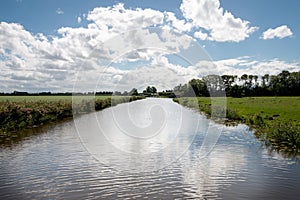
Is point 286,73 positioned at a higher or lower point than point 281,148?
higher

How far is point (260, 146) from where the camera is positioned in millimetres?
18156

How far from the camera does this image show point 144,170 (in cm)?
1211

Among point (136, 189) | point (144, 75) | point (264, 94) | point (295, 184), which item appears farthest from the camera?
point (264, 94)

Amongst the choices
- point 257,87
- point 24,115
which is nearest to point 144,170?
point 24,115

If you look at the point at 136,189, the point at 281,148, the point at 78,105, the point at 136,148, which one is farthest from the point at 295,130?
the point at 78,105

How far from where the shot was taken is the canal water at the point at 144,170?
9.48m

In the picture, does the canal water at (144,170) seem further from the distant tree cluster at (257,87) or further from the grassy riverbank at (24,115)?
the distant tree cluster at (257,87)

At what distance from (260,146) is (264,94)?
315 feet

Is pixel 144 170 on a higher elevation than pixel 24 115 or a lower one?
lower

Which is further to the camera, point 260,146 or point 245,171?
point 260,146

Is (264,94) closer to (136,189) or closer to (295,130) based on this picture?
(295,130)

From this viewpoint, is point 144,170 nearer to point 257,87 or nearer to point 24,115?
point 24,115

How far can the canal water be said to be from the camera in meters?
9.48

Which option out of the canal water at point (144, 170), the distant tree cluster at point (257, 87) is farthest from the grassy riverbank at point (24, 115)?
the distant tree cluster at point (257, 87)
